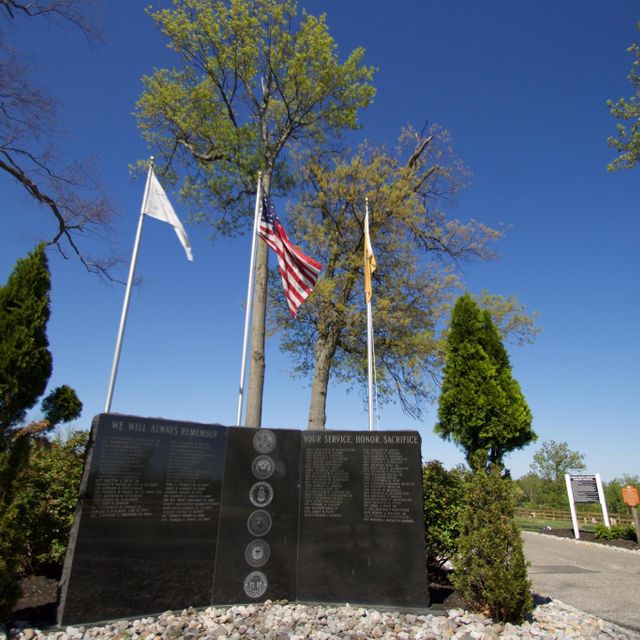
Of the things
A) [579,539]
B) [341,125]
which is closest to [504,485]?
[341,125]

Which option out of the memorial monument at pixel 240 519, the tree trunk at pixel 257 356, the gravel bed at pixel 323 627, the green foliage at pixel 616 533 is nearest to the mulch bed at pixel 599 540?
the green foliage at pixel 616 533

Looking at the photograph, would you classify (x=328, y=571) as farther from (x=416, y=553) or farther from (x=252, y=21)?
(x=252, y=21)

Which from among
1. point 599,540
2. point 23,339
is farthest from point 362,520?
point 599,540

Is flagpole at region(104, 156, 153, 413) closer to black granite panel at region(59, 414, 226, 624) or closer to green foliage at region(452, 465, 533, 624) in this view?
black granite panel at region(59, 414, 226, 624)

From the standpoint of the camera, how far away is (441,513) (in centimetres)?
730

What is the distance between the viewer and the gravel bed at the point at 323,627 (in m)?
4.88

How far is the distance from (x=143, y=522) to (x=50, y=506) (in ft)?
6.18

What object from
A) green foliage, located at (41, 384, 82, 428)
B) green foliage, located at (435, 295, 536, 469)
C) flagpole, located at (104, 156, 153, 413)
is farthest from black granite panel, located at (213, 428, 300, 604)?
green foliage, located at (41, 384, 82, 428)

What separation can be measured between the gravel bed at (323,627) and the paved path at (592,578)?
102 cm

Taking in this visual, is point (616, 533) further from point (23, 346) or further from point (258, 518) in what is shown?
point (23, 346)

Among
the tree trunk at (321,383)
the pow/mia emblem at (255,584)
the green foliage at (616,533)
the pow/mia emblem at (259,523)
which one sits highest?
the tree trunk at (321,383)

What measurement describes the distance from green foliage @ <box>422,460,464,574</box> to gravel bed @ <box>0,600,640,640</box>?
1.39 metres

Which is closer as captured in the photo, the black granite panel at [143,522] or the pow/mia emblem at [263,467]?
the black granite panel at [143,522]

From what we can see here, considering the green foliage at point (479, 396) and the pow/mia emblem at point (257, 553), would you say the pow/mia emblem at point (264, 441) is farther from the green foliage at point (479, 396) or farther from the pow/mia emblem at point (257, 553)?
the green foliage at point (479, 396)
